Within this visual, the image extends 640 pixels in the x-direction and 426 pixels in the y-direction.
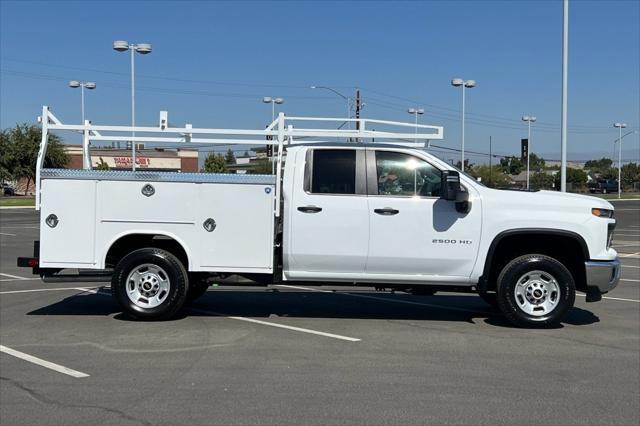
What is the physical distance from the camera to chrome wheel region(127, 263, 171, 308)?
8266 mm

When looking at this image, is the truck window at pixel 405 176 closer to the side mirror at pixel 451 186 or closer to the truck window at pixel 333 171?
the side mirror at pixel 451 186

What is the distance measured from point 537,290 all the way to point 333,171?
9.28 feet

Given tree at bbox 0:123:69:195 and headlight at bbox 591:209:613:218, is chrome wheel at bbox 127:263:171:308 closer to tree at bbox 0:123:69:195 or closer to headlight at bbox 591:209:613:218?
headlight at bbox 591:209:613:218

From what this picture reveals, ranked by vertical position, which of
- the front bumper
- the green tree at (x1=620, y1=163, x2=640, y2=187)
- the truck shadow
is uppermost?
the green tree at (x1=620, y1=163, x2=640, y2=187)

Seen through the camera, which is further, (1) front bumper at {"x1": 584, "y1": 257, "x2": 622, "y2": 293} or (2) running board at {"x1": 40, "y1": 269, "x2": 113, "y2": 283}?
(2) running board at {"x1": 40, "y1": 269, "x2": 113, "y2": 283}

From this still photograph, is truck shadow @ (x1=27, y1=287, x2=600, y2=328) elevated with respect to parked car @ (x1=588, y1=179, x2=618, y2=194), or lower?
lower

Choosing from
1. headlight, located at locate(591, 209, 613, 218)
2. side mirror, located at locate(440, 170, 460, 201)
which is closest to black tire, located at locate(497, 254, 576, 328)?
headlight, located at locate(591, 209, 613, 218)

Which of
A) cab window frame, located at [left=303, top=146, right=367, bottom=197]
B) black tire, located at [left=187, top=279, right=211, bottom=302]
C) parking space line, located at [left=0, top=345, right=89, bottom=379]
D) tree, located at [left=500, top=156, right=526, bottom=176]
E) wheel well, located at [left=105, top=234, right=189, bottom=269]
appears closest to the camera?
parking space line, located at [left=0, top=345, right=89, bottom=379]

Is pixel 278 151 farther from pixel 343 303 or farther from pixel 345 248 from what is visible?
pixel 343 303

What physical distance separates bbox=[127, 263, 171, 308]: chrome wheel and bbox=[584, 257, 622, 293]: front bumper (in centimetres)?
501

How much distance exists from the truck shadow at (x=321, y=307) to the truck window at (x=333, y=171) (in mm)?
1815

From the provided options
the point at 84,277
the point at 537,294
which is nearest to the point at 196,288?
the point at 84,277

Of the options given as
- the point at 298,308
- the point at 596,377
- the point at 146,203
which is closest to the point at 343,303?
the point at 298,308

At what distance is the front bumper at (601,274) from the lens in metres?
7.91
